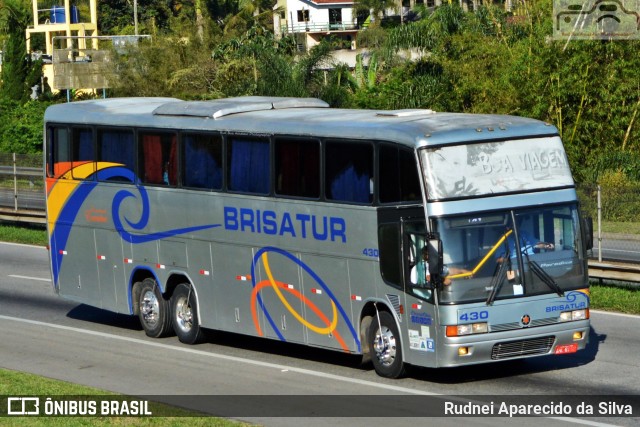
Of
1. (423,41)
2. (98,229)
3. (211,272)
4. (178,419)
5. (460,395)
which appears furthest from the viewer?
(423,41)

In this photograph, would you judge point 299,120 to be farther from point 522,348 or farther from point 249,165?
point 522,348

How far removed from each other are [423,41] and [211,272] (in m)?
28.3

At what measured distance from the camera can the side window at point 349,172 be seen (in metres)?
16.4

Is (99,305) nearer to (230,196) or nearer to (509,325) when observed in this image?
(230,196)

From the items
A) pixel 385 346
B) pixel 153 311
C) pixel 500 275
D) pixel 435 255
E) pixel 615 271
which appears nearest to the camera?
pixel 435 255

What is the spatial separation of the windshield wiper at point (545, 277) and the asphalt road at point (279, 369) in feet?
4.03

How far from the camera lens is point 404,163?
51.5ft

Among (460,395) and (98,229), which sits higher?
(98,229)

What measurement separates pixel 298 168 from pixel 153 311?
15.7 feet

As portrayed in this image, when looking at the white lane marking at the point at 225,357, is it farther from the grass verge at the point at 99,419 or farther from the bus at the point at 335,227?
the grass verge at the point at 99,419

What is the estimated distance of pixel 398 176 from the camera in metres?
15.8

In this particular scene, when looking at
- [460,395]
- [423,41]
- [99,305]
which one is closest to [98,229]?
[99,305]

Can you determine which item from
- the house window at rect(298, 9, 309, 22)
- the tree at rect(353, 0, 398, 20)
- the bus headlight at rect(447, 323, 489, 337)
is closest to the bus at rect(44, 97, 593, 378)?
the bus headlight at rect(447, 323, 489, 337)

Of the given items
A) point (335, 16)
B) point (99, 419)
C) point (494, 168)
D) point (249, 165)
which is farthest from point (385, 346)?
point (335, 16)
